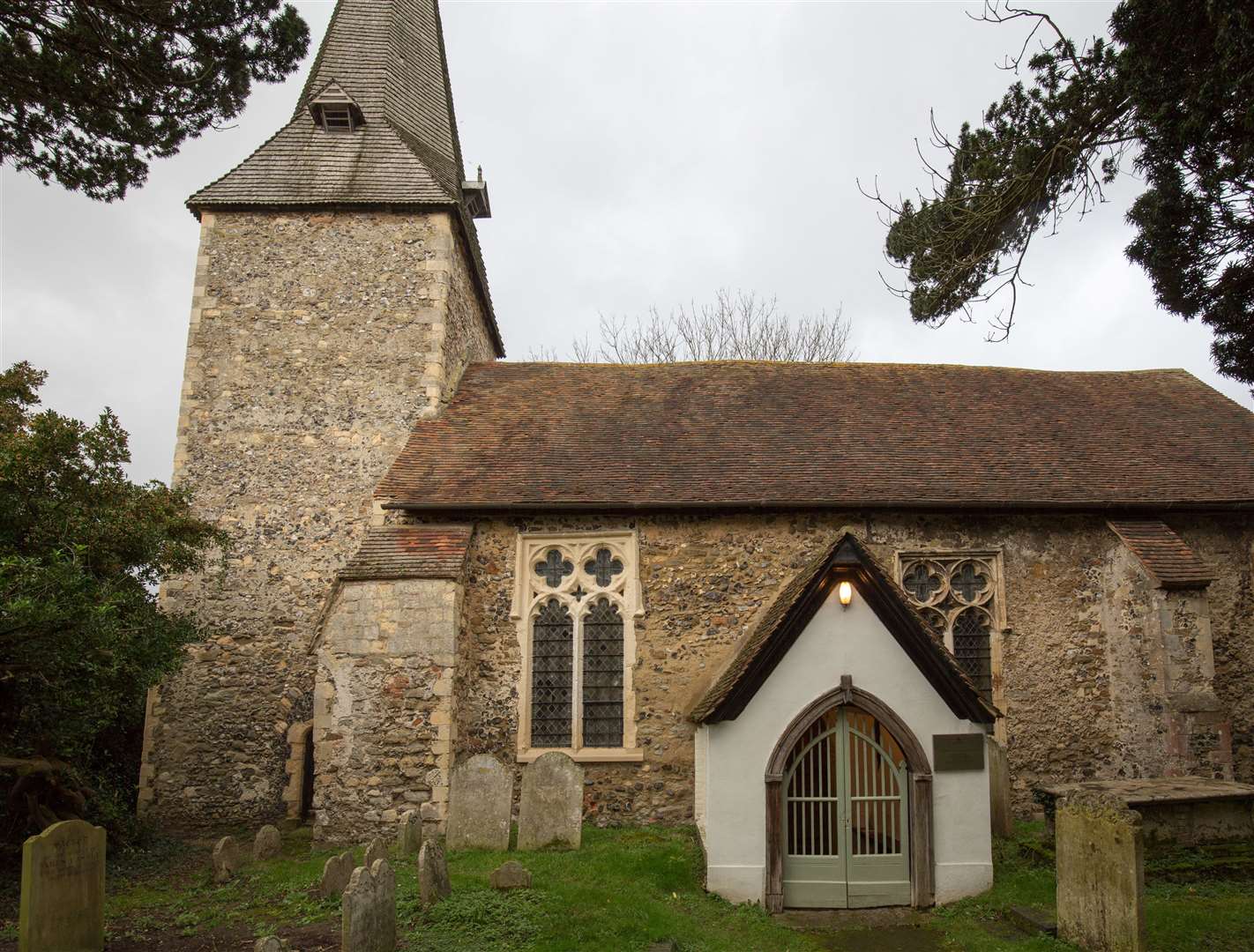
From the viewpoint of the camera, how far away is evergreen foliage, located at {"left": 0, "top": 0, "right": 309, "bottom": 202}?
6.66 m

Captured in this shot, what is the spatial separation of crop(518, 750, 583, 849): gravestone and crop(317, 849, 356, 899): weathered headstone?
6.20 feet

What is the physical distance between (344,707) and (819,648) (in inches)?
236

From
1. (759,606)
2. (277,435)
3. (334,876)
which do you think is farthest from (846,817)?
(277,435)

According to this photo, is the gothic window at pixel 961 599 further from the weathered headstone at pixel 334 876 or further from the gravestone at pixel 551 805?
the weathered headstone at pixel 334 876

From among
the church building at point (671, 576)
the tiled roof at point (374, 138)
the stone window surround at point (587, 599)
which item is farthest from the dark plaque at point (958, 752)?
the tiled roof at point (374, 138)

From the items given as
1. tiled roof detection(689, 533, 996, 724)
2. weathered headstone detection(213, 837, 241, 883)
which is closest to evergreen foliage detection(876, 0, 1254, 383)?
A: tiled roof detection(689, 533, 996, 724)

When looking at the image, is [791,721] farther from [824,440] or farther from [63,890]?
[63,890]

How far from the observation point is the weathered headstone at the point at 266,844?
33.2ft

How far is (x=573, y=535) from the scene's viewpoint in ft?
39.7

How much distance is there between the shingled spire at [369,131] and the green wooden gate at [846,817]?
11128 mm

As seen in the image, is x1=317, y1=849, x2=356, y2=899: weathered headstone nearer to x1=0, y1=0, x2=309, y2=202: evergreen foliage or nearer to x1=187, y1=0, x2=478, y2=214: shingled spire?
x1=0, y1=0, x2=309, y2=202: evergreen foliage

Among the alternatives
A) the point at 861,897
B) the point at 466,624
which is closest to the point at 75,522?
the point at 466,624

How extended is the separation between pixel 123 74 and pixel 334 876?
7.48 meters

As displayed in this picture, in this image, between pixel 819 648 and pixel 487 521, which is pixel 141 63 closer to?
pixel 487 521
